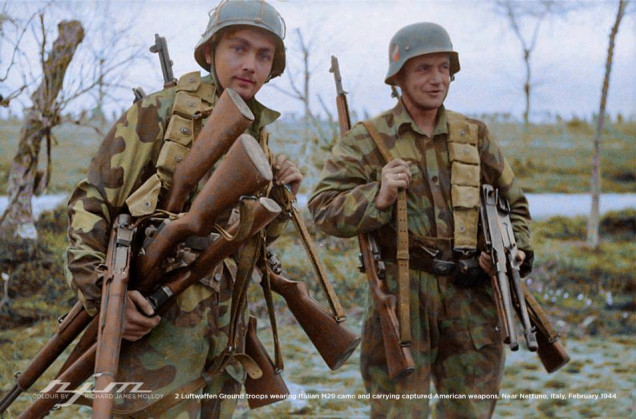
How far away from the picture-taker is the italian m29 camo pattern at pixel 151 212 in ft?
9.07

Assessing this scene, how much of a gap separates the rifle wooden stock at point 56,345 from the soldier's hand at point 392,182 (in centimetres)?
141

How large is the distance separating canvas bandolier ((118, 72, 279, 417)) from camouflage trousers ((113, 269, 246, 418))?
0.07 ft

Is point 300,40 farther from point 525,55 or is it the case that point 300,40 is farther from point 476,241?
point 476,241

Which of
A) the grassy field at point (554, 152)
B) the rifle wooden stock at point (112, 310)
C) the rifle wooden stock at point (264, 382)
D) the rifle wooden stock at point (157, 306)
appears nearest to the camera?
the rifle wooden stock at point (112, 310)

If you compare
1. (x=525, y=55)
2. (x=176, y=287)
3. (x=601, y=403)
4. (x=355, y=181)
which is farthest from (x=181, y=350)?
(x=525, y=55)

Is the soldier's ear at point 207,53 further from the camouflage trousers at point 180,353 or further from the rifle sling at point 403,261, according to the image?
the rifle sling at point 403,261

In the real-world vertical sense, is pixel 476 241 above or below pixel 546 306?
above

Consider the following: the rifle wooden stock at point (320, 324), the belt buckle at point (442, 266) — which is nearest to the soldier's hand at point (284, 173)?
the rifle wooden stock at point (320, 324)

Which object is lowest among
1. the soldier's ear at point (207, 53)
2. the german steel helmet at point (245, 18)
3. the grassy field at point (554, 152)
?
the grassy field at point (554, 152)

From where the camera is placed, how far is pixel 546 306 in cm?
738

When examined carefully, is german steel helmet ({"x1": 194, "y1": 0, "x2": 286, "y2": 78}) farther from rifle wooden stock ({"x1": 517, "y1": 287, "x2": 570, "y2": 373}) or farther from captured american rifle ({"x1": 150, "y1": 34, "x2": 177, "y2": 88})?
rifle wooden stock ({"x1": 517, "y1": 287, "x2": 570, "y2": 373})

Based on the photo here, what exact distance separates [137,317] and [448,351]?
5.36ft

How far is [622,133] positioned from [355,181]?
5.13 m

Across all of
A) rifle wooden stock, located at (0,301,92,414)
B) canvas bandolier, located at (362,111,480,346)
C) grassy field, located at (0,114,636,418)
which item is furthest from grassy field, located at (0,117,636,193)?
rifle wooden stock, located at (0,301,92,414)
